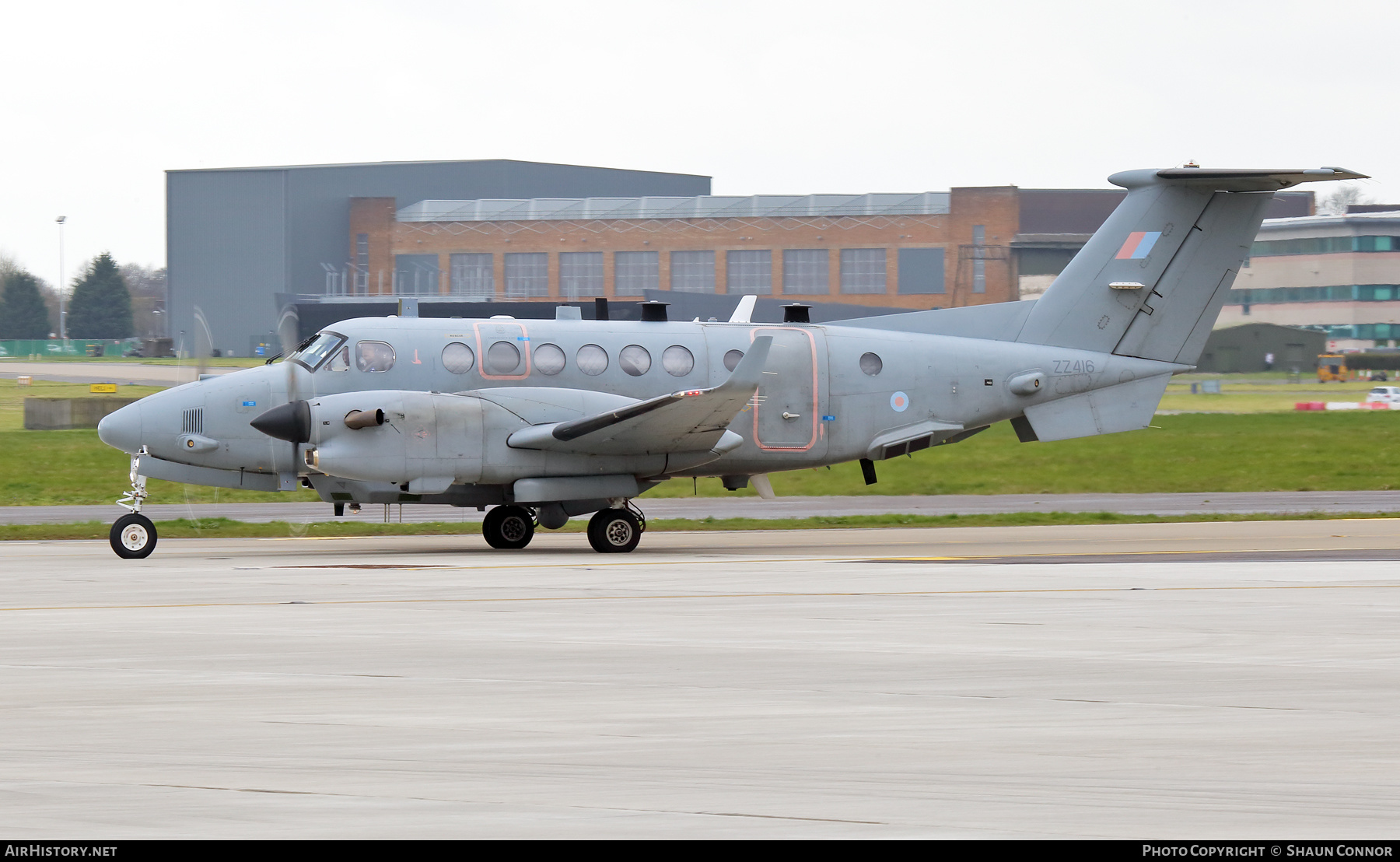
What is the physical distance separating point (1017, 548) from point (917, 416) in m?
2.81

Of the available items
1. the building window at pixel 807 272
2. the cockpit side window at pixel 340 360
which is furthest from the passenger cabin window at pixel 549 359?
the building window at pixel 807 272

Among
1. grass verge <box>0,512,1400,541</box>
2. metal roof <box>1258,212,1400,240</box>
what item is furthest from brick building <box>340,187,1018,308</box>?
grass verge <box>0,512,1400,541</box>

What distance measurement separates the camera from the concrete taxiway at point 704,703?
6.66 m

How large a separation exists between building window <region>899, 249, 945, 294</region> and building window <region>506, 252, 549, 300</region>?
24391 millimetres

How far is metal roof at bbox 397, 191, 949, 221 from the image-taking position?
10275 centimetres

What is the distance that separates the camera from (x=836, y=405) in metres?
23.2

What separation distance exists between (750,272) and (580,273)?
38.5 feet

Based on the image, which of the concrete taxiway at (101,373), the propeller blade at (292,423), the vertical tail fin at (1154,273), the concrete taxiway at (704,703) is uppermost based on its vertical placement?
the vertical tail fin at (1154,273)

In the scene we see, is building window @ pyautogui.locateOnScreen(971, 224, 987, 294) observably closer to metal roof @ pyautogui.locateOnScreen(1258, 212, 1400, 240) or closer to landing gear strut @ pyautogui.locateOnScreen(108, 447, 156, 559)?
metal roof @ pyautogui.locateOnScreen(1258, 212, 1400, 240)

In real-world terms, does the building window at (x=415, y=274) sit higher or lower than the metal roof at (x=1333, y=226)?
lower

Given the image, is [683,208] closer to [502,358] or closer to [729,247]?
[729,247]

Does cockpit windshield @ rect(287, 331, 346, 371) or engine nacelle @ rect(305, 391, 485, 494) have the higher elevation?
cockpit windshield @ rect(287, 331, 346, 371)

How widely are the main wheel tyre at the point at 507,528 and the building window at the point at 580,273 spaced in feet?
270

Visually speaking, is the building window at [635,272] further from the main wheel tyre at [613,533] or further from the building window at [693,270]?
the main wheel tyre at [613,533]
